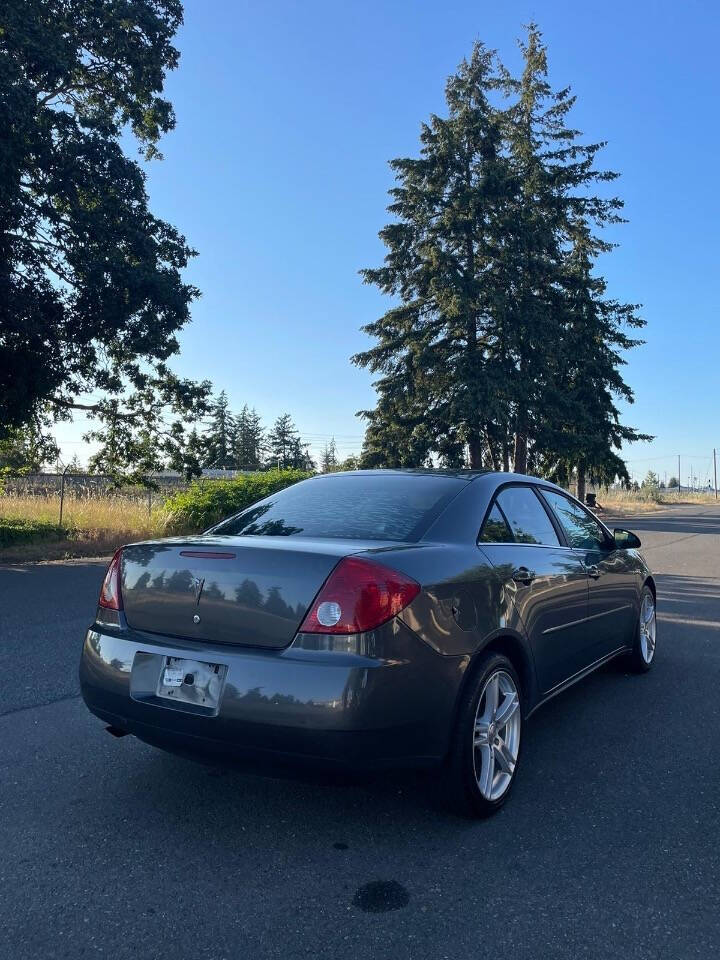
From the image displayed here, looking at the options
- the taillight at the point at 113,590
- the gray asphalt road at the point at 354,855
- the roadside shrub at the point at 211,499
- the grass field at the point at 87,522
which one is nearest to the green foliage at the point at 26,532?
the grass field at the point at 87,522

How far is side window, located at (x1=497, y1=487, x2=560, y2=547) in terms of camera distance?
4.02 m

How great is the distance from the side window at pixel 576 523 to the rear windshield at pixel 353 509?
3.29 ft

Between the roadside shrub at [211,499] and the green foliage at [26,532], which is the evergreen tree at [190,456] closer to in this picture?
the roadside shrub at [211,499]

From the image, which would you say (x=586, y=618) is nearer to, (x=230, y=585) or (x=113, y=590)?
(x=230, y=585)

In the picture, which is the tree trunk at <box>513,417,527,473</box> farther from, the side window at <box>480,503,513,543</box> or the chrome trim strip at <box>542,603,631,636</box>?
the side window at <box>480,503,513,543</box>

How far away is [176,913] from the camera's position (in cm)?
242

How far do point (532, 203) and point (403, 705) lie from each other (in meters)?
34.9

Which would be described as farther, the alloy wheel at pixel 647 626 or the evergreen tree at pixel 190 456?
the evergreen tree at pixel 190 456

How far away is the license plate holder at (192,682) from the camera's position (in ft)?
9.47

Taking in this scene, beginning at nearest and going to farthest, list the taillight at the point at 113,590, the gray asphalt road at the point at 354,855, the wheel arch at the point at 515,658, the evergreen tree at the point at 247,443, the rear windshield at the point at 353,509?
the gray asphalt road at the point at 354,855, the wheel arch at the point at 515,658, the taillight at the point at 113,590, the rear windshield at the point at 353,509, the evergreen tree at the point at 247,443

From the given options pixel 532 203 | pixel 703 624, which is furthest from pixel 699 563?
pixel 532 203

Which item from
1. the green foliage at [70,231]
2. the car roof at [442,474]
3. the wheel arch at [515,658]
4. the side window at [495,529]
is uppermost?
the green foliage at [70,231]

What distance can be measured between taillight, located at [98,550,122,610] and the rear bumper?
16.9 inches

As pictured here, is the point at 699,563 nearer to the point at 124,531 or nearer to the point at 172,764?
the point at 124,531
